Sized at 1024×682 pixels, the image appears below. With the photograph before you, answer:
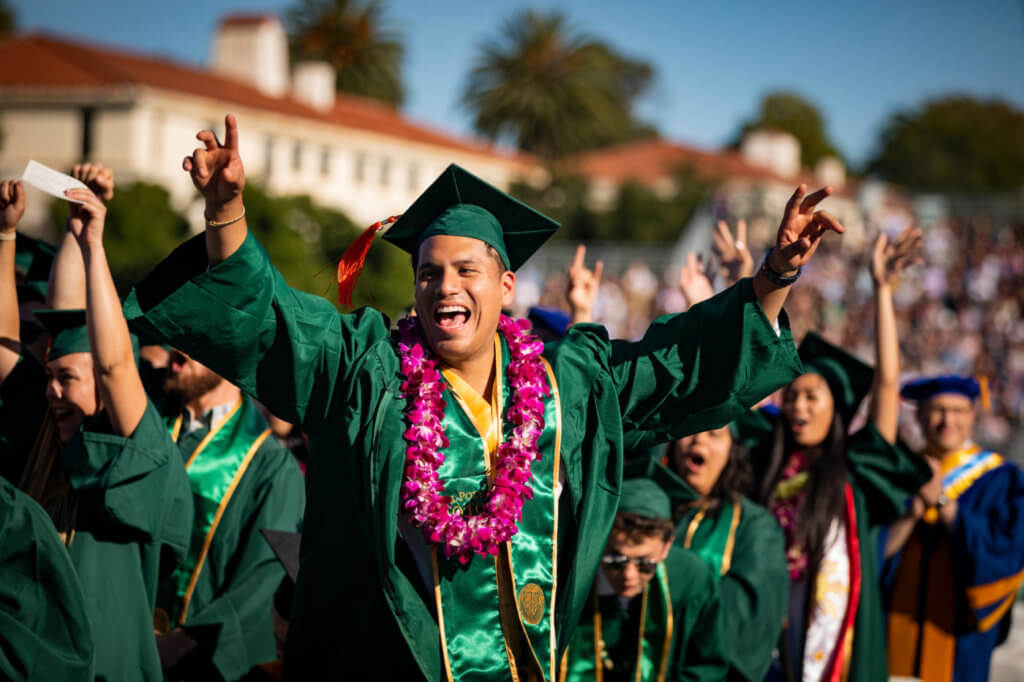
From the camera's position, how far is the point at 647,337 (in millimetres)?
3283

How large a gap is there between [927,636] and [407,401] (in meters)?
3.78

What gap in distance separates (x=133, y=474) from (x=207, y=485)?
37.7 inches

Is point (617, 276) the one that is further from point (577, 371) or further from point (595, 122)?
point (595, 122)

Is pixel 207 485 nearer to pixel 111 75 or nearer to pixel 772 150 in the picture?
pixel 111 75

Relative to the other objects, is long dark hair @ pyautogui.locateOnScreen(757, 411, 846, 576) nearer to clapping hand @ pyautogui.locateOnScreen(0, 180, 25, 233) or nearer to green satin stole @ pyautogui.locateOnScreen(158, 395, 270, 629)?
green satin stole @ pyautogui.locateOnScreen(158, 395, 270, 629)

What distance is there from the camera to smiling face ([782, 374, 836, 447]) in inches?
200

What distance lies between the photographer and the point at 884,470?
5.11 metres

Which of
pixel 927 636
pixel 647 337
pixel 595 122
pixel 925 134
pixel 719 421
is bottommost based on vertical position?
pixel 927 636

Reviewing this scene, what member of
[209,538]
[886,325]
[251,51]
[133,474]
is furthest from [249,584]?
[251,51]

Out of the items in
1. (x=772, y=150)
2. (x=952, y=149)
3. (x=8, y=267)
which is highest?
(x=952, y=149)

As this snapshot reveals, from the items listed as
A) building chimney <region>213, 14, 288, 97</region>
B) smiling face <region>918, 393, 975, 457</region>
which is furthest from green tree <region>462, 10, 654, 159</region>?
smiling face <region>918, 393, 975, 457</region>

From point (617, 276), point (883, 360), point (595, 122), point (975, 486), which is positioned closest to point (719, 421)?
point (883, 360)

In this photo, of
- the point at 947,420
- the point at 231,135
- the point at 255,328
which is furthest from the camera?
the point at 947,420

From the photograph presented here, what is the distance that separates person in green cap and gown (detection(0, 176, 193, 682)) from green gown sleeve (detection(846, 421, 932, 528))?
10.0 feet
